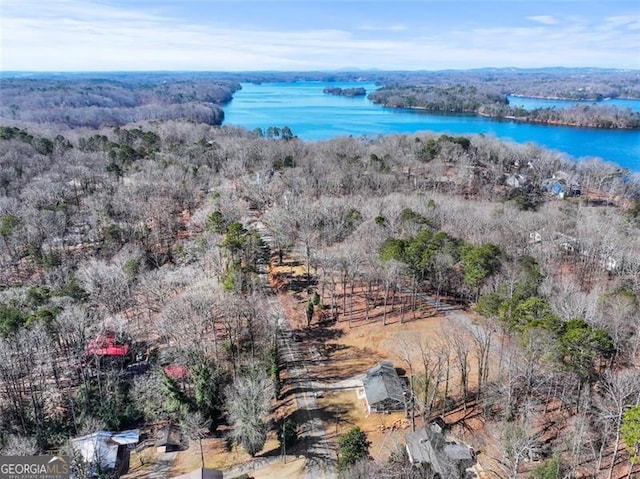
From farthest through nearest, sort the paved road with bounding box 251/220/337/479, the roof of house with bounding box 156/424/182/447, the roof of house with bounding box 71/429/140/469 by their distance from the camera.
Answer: the roof of house with bounding box 156/424/182/447, the roof of house with bounding box 71/429/140/469, the paved road with bounding box 251/220/337/479

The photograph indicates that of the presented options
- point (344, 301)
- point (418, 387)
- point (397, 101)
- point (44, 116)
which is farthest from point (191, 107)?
point (418, 387)

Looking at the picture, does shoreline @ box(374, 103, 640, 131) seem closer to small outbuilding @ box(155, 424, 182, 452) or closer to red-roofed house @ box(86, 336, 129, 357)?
red-roofed house @ box(86, 336, 129, 357)

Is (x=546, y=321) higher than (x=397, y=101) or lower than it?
lower

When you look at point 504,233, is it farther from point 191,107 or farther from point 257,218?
point 191,107

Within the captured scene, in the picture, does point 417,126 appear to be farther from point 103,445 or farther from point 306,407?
point 103,445

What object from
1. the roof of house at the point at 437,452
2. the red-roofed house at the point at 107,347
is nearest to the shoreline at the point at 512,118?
the roof of house at the point at 437,452

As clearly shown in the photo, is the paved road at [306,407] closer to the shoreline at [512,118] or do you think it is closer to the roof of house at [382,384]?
the roof of house at [382,384]
